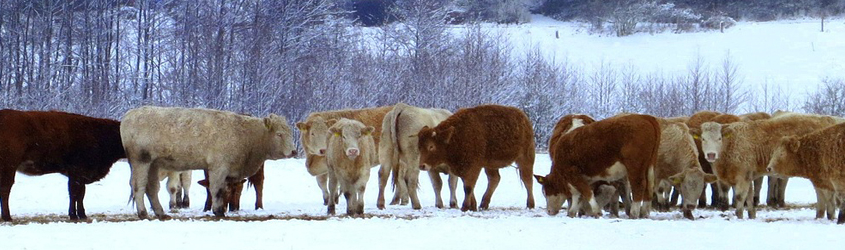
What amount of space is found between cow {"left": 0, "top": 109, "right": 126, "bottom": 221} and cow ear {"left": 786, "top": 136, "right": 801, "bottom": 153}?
1031 centimetres

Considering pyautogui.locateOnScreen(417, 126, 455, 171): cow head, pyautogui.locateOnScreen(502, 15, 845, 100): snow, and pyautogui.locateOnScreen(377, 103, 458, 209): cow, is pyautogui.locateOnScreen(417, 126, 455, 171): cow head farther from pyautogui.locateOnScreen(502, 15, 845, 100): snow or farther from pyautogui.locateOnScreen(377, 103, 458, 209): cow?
pyautogui.locateOnScreen(502, 15, 845, 100): snow

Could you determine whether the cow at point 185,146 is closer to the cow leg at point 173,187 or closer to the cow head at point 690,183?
the cow leg at point 173,187

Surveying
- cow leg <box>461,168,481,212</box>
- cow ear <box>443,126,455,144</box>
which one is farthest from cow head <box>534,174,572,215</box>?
cow ear <box>443,126,455,144</box>

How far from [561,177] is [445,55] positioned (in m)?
32.3

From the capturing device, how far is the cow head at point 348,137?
1711 centimetres

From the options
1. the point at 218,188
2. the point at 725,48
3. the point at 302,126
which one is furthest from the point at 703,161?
the point at 725,48

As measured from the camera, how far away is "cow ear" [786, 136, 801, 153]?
1662 cm

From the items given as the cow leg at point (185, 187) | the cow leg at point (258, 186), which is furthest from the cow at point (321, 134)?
the cow leg at point (185, 187)

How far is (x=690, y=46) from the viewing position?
6719 centimetres

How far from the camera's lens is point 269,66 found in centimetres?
4319

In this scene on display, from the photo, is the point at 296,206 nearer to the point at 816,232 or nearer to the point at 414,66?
the point at 816,232

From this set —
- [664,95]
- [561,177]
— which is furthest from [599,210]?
[664,95]

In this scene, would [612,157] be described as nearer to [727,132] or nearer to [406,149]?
[727,132]

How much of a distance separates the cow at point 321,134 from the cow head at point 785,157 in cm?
695
